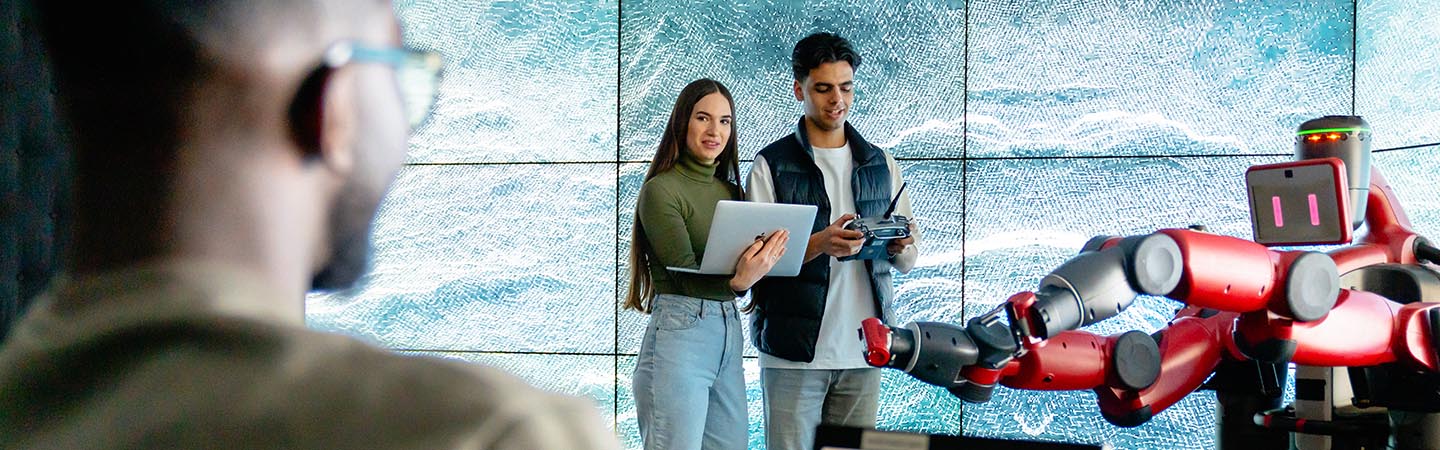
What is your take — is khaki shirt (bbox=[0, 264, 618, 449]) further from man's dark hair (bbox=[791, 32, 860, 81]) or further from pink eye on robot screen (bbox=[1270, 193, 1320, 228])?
man's dark hair (bbox=[791, 32, 860, 81])

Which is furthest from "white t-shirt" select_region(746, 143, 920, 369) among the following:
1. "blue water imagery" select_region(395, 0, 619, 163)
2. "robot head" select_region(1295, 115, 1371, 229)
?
"blue water imagery" select_region(395, 0, 619, 163)

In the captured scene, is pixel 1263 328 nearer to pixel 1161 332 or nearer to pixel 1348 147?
pixel 1161 332

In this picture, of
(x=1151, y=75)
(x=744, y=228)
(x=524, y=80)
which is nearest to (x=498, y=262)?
(x=524, y=80)

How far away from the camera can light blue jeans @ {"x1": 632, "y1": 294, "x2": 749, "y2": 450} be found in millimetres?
2629

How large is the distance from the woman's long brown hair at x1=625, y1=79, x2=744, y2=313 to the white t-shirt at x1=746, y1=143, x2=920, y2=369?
0.07m

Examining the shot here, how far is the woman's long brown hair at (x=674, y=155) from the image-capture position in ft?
9.16

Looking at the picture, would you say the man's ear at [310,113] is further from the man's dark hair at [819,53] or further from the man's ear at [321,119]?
the man's dark hair at [819,53]

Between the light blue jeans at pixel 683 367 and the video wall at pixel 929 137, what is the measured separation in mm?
1274

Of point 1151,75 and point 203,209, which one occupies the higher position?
point 1151,75

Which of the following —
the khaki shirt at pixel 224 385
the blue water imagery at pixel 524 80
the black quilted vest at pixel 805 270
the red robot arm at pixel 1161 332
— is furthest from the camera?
the blue water imagery at pixel 524 80

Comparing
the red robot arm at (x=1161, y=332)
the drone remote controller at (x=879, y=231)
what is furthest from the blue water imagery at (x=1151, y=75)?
the red robot arm at (x=1161, y=332)

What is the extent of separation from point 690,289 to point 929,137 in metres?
1.50

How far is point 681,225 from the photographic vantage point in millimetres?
2678

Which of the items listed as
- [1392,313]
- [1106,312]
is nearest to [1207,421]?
[1392,313]
